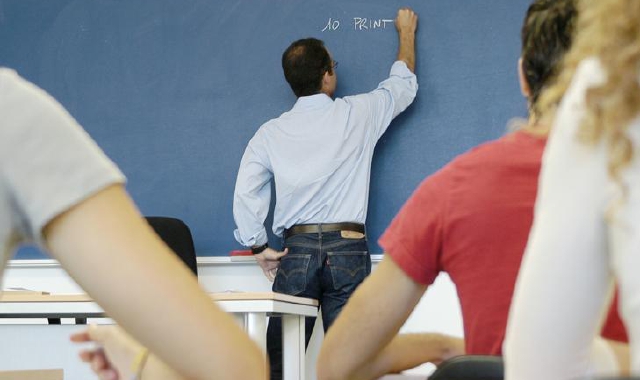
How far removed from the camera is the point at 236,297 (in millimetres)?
3189

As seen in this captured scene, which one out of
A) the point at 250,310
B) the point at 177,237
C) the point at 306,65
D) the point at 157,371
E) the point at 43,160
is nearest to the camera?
the point at 43,160

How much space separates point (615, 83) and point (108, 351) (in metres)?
0.48

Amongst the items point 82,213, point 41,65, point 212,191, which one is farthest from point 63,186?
point 41,65

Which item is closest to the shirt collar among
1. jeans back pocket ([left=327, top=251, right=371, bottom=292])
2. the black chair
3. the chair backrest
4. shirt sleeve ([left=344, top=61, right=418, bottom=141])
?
shirt sleeve ([left=344, top=61, right=418, bottom=141])

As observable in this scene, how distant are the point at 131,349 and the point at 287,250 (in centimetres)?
383

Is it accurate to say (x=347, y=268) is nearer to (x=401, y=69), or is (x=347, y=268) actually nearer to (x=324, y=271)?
(x=324, y=271)

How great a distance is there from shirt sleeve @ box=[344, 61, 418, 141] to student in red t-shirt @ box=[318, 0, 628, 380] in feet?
10.2

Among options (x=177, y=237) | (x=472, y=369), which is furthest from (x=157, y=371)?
(x=177, y=237)

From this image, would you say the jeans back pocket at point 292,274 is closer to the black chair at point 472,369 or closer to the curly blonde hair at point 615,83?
the black chair at point 472,369

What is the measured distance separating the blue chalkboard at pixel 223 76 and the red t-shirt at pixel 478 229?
3.08 m

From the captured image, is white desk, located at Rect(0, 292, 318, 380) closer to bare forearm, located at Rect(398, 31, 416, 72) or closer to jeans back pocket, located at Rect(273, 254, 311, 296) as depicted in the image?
jeans back pocket, located at Rect(273, 254, 311, 296)

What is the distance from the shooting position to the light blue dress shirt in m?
4.62

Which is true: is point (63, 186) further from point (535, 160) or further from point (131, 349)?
point (535, 160)

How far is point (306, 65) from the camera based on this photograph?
4.70 m
